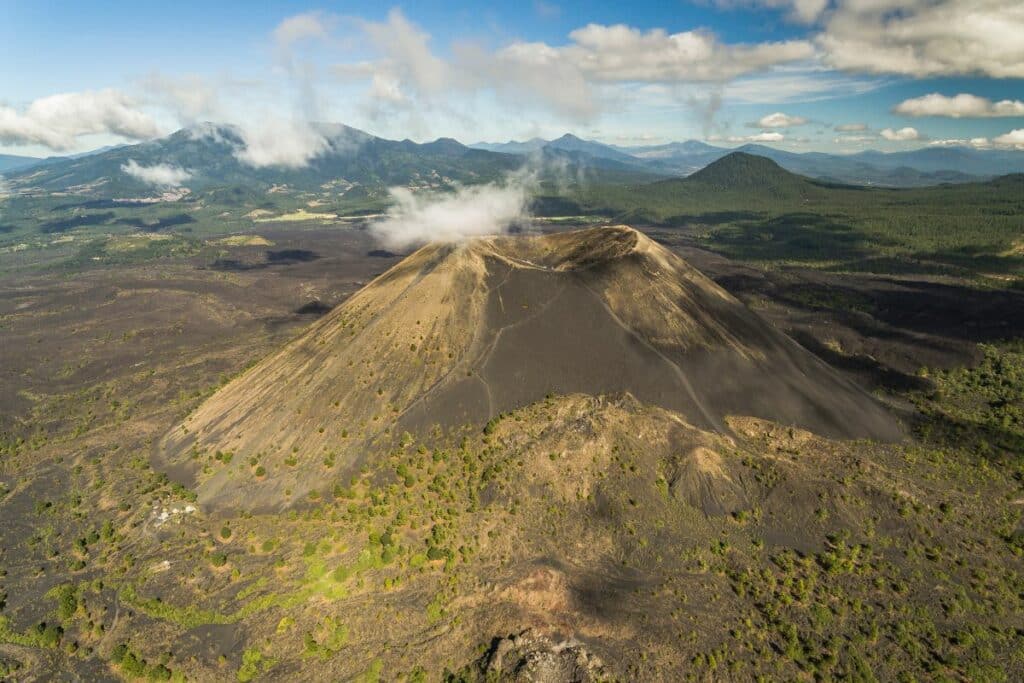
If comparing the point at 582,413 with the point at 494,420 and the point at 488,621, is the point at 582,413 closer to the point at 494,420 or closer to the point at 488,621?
the point at 494,420

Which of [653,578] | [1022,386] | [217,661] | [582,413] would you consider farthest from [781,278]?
[217,661]

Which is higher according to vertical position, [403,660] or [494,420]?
[494,420]

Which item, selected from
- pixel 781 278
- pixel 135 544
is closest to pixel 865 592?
pixel 135 544

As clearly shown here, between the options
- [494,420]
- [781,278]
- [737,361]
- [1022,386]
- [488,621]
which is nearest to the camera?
[488,621]

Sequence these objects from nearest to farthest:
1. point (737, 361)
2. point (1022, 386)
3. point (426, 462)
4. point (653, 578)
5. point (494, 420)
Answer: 1. point (653, 578)
2. point (426, 462)
3. point (494, 420)
4. point (737, 361)
5. point (1022, 386)

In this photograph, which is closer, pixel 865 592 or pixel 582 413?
pixel 865 592

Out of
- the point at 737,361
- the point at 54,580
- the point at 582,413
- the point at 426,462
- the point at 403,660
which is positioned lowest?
the point at 54,580

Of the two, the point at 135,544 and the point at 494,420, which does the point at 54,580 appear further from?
the point at 494,420
